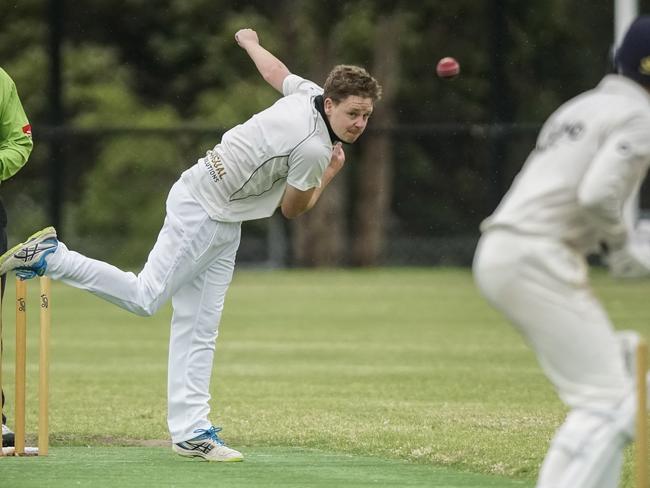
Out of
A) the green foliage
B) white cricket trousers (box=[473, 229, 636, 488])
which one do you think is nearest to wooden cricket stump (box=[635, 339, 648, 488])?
white cricket trousers (box=[473, 229, 636, 488])

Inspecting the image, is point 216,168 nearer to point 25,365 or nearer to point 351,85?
point 351,85

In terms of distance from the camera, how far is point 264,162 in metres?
6.80

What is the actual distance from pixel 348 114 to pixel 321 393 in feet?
11.7

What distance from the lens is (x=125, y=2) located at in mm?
28797

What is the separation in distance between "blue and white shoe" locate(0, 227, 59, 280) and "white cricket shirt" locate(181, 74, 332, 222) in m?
0.79

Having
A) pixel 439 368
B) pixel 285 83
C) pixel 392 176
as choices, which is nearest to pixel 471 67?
pixel 392 176

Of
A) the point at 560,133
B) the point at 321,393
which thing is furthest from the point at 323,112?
the point at 321,393

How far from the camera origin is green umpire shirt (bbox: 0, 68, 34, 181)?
728 centimetres

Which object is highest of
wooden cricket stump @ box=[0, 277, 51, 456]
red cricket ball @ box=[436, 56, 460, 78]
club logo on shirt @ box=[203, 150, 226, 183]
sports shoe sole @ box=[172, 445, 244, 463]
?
red cricket ball @ box=[436, 56, 460, 78]

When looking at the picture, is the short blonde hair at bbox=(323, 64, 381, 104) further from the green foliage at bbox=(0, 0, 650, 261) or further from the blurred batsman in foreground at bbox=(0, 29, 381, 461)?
the green foliage at bbox=(0, 0, 650, 261)

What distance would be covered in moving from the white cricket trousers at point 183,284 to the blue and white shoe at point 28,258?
0.17 ft

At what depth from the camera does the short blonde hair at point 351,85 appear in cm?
660

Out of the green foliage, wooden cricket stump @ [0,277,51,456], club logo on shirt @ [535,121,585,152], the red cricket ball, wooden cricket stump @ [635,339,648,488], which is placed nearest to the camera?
wooden cricket stump @ [635,339,648,488]

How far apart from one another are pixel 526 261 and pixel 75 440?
3.85 meters
